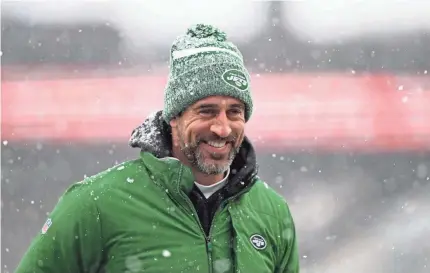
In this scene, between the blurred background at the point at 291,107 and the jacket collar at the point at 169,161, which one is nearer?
the jacket collar at the point at 169,161

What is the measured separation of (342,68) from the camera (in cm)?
750

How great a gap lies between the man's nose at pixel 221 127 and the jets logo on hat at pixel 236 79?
13cm

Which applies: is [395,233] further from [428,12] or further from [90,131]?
[90,131]

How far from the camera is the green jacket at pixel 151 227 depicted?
1.82m

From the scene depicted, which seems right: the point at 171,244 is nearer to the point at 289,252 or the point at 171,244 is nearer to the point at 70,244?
the point at 70,244

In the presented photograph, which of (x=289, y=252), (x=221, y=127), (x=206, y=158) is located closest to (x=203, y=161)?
(x=206, y=158)

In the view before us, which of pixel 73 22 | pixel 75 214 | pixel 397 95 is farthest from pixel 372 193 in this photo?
pixel 75 214

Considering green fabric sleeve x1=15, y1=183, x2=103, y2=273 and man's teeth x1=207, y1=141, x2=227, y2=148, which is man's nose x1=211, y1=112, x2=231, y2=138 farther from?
green fabric sleeve x1=15, y1=183, x2=103, y2=273

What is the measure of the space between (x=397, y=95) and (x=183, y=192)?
5661 mm

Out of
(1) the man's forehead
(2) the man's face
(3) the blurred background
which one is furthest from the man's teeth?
(3) the blurred background

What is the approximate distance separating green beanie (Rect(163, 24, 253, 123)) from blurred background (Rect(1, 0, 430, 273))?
4.96 metres

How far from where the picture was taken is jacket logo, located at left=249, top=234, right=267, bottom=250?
1998 mm

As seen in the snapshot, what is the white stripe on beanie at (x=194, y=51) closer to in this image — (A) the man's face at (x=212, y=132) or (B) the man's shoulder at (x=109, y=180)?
(A) the man's face at (x=212, y=132)

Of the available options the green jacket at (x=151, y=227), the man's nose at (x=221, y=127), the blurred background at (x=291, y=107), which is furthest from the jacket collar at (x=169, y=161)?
the blurred background at (x=291, y=107)
